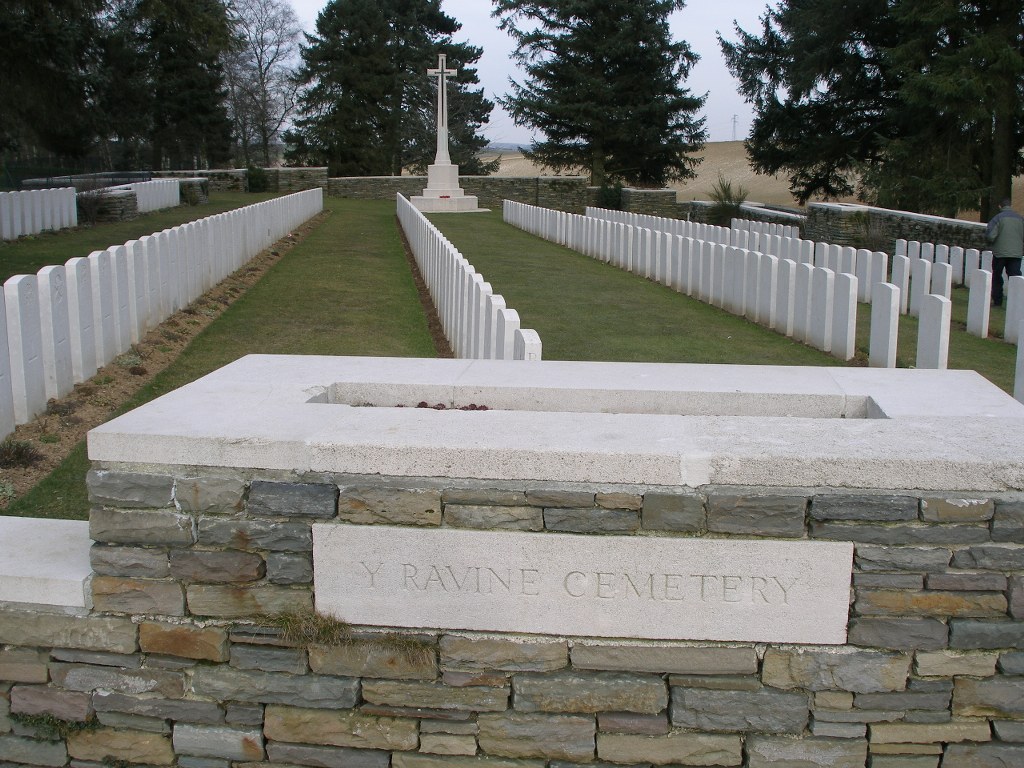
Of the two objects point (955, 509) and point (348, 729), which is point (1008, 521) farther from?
point (348, 729)

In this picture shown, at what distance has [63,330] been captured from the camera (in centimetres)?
634

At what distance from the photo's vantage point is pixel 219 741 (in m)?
2.99

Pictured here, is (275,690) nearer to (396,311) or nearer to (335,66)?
(396,311)

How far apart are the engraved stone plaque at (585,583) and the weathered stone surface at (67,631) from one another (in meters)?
0.65

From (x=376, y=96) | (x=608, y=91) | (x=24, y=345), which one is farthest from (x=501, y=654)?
(x=376, y=96)

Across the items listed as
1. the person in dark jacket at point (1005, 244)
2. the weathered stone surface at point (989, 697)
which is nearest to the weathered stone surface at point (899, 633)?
the weathered stone surface at point (989, 697)

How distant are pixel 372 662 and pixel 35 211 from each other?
16119mm

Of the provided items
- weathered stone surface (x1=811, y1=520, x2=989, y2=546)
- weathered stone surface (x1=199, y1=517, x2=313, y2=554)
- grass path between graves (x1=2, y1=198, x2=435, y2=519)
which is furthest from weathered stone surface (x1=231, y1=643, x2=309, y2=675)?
grass path between graves (x1=2, y1=198, x2=435, y2=519)

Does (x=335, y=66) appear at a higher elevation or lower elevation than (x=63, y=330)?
higher

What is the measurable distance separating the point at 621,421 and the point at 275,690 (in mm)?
1330

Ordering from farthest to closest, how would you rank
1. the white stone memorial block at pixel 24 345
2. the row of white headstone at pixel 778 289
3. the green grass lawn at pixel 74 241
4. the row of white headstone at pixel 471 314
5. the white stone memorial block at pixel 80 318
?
1. the green grass lawn at pixel 74 241
2. the row of white headstone at pixel 778 289
3. the white stone memorial block at pixel 80 318
4. the white stone memorial block at pixel 24 345
5. the row of white headstone at pixel 471 314

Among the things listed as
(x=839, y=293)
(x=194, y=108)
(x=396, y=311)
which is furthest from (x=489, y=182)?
(x=839, y=293)

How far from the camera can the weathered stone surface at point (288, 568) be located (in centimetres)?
290

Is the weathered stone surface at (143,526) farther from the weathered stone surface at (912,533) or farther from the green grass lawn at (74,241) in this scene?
the green grass lawn at (74,241)
